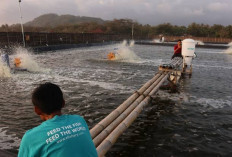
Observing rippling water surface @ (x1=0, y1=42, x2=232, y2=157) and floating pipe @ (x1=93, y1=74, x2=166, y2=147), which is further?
rippling water surface @ (x1=0, y1=42, x2=232, y2=157)

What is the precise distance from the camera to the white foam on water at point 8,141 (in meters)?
5.39

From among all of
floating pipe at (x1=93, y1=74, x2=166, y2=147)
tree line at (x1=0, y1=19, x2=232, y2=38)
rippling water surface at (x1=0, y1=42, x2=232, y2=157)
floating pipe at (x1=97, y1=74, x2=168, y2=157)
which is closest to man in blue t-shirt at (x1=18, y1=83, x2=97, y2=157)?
floating pipe at (x1=97, y1=74, x2=168, y2=157)

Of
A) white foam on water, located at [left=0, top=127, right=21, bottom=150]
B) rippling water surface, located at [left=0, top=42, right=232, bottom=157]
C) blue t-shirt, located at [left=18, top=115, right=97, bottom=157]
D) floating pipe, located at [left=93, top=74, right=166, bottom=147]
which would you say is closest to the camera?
blue t-shirt, located at [left=18, top=115, right=97, bottom=157]

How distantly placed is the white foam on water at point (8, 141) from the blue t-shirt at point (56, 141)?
397 cm

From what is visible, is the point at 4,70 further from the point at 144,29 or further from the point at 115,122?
the point at 144,29

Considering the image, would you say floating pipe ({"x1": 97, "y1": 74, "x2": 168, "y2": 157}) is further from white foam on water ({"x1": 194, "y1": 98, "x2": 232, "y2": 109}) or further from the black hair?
white foam on water ({"x1": 194, "y1": 98, "x2": 232, "y2": 109})

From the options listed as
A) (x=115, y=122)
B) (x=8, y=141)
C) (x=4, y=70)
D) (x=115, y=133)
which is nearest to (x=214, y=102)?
(x=115, y=122)

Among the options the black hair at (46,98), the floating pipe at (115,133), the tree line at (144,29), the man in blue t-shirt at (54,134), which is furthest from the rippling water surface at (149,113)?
the tree line at (144,29)

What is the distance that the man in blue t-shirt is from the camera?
6.30 feet

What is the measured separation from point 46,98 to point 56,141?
17.7 inches

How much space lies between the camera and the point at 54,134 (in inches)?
76.2

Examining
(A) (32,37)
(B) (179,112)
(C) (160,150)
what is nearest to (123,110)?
(C) (160,150)

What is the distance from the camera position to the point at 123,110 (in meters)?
5.72

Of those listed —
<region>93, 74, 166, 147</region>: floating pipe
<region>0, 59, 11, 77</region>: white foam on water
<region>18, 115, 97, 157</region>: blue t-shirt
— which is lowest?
<region>93, 74, 166, 147</region>: floating pipe
